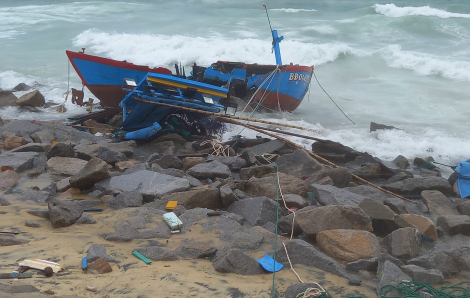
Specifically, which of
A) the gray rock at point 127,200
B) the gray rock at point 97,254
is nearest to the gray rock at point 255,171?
the gray rock at point 127,200

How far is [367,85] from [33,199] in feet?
46.9

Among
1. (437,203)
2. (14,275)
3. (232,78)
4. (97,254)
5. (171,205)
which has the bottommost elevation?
(437,203)

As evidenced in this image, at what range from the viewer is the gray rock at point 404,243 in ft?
14.7

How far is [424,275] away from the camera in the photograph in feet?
12.6

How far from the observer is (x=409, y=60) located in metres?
19.5

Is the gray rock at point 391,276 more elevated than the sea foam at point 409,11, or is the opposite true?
the sea foam at point 409,11

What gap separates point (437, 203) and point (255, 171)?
2.49m

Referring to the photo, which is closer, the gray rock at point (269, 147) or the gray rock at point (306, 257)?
the gray rock at point (306, 257)

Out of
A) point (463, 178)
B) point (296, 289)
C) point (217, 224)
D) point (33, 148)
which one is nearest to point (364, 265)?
point (296, 289)

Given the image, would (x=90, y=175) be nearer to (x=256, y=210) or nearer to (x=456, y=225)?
(x=256, y=210)

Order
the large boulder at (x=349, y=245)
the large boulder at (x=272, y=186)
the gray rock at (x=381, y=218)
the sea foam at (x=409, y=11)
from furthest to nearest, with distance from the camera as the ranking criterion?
1. the sea foam at (x=409, y=11)
2. the large boulder at (x=272, y=186)
3. the gray rock at (x=381, y=218)
4. the large boulder at (x=349, y=245)

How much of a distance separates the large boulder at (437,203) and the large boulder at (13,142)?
6.18 metres

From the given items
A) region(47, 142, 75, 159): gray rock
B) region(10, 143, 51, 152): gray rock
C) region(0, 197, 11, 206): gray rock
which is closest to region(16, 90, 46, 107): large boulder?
region(10, 143, 51, 152): gray rock

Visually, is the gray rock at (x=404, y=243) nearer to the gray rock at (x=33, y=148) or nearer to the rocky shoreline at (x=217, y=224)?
the rocky shoreline at (x=217, y=224)
